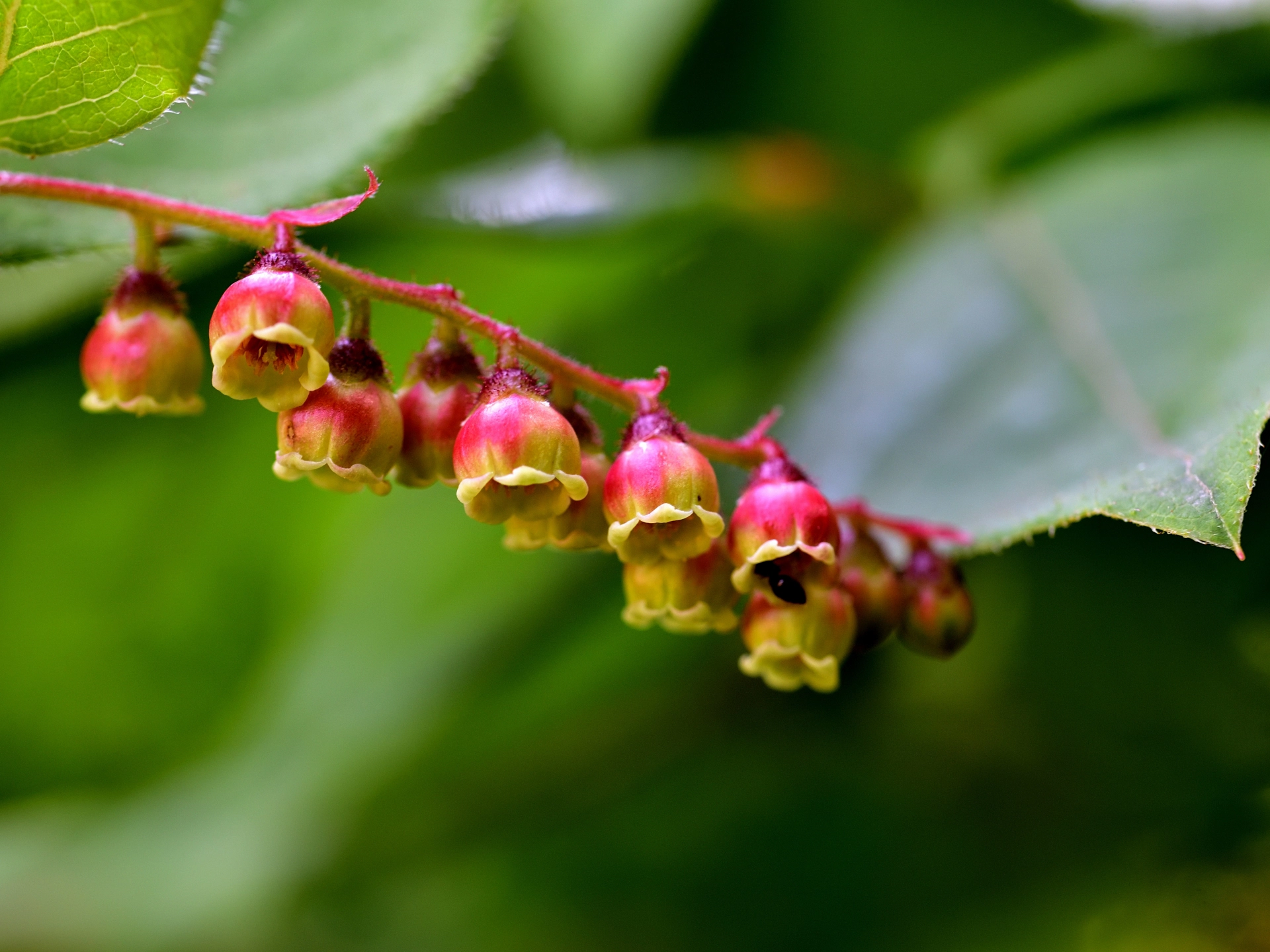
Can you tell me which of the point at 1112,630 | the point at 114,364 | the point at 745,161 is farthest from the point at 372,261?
the point at 1112,630

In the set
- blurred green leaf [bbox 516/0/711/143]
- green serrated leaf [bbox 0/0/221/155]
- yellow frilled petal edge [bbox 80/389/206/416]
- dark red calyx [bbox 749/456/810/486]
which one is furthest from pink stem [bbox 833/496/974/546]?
blurred green leaf [bbox 516/0/711/143]

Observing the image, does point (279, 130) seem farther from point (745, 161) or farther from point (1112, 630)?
point (1112, 630)

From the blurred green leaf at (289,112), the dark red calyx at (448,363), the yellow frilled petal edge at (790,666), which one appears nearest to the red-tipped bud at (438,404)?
the dark red calyx at (448,363)

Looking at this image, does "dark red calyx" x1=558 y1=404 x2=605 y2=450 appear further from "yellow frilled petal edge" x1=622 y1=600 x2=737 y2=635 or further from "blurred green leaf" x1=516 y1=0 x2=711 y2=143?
"blurred green leaf" x1=516 y1=0 x2=711 y2=143

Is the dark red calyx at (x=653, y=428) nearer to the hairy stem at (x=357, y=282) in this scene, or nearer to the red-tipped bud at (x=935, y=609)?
the hairy stem at (x=357, y=282)

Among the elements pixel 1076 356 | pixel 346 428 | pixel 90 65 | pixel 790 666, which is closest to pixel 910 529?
pixel 790 666

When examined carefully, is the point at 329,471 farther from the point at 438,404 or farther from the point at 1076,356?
the point at 1076,356
